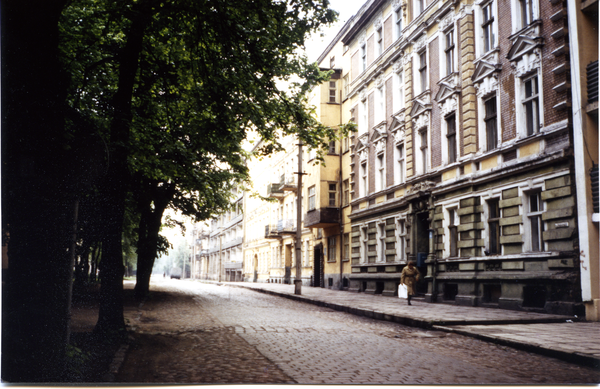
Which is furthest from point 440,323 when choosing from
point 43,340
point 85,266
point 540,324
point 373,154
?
point 85,266

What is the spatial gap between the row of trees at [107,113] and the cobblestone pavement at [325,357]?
4.41 ft

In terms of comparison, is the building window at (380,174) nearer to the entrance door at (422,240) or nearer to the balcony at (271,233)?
the entrance door at (422,240)

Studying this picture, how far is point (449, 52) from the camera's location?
18.9 metres

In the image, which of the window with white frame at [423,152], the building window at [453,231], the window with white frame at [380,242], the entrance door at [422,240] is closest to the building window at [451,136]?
the window with white frame at [423,152]

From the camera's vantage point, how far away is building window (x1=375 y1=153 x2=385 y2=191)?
22.9m

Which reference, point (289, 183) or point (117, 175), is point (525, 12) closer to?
point (289, 183)

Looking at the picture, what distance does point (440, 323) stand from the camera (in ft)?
37.9

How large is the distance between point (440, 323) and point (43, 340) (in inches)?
337

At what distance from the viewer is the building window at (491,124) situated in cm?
1606

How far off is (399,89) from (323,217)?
634 cm

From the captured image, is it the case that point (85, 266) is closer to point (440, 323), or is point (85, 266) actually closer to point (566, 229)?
point (440, 323)

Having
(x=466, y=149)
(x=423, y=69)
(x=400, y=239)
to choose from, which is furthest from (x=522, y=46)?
(x=400, y=239)

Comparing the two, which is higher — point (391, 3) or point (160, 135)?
point (391, 3)

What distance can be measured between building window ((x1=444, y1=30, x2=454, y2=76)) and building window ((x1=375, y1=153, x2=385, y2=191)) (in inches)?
203
